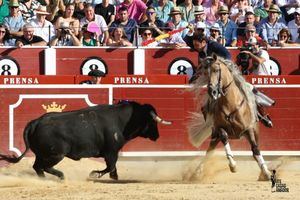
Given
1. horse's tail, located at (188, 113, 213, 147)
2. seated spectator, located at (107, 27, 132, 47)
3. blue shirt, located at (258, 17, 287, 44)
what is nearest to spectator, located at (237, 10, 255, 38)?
blue shirt, located at (258, 17, 287, 44)

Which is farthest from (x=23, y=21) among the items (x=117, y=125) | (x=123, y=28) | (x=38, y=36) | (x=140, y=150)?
(x=117, y=125)

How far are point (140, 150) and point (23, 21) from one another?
8.84 feet

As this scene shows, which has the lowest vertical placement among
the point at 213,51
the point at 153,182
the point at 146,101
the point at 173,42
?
the point at 153,182

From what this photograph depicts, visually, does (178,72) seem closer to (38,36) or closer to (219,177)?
(38,36)

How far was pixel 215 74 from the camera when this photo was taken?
44.5 feet

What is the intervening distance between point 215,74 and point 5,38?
4969 mm

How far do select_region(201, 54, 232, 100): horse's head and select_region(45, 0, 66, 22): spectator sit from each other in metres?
4.82

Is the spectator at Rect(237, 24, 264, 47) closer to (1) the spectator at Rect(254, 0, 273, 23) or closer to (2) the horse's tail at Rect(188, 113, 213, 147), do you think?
(1) the spectator at Rect(254, 0, 273, 23)

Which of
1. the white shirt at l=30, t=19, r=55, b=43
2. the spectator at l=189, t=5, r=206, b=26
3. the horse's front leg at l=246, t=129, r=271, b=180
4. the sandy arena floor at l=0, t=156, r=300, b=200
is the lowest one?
the sandy arena floor at l=0, t=156, r=300, b=200

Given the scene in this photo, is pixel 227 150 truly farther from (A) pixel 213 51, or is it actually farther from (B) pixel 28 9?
(B) pixel 28 9

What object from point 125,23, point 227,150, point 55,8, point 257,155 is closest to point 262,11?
point 125,23

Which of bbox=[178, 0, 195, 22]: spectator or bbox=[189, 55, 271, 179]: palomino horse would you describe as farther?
bbox=[178, 0, 195, 22]: spectator

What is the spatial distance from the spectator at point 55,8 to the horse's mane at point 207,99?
373cm

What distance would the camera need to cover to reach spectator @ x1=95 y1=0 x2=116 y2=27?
1798 centimetres
